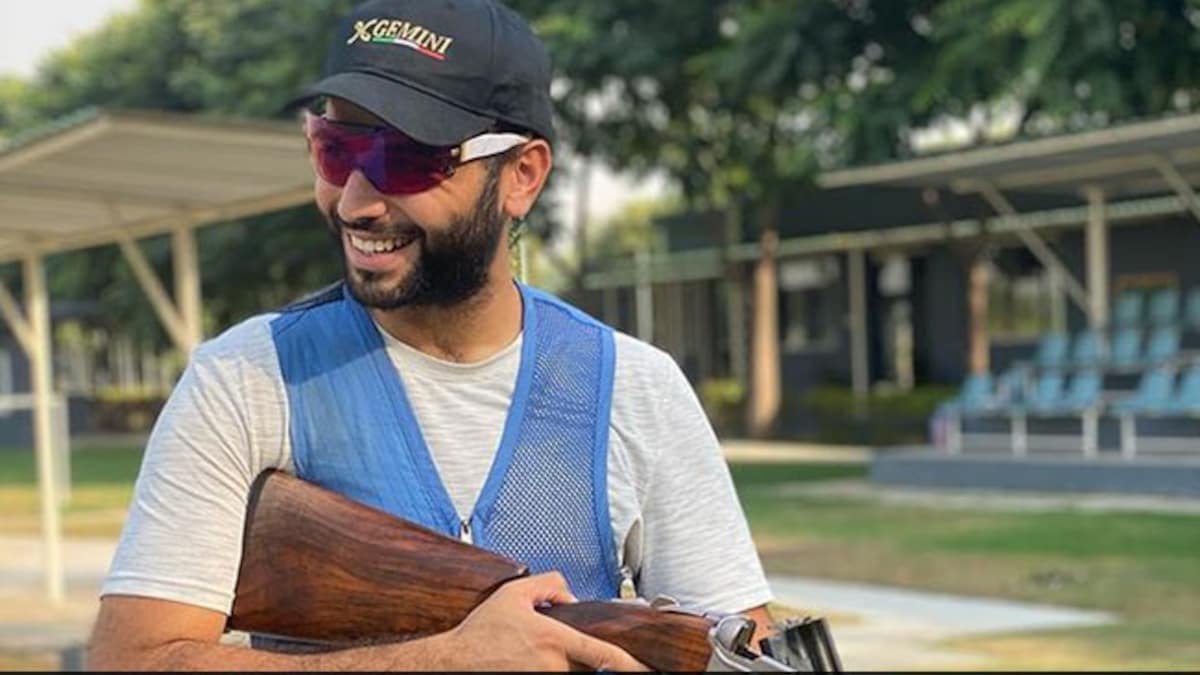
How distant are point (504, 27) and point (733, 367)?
3544 cm

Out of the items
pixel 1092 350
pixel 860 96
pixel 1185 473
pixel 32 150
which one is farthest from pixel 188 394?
pixel 860 96

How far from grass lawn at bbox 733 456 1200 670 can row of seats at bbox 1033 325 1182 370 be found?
10.7 ft

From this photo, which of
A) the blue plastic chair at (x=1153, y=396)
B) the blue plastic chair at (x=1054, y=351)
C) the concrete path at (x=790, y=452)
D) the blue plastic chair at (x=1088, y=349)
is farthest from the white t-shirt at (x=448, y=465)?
the concrete path at (x=790, y=452)

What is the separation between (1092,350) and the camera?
20047 mm

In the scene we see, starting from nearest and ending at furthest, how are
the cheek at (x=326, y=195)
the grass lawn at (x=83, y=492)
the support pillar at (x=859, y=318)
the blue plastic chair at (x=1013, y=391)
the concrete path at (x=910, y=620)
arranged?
the cheek at (x=326, y=195), the concrete path at (x=910, y=620), the grass lawn at (x=83, y=492), the blue plastic chair at (x=1013, y=391), the support pillar at (x=859, y=318)

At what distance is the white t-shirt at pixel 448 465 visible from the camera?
1.77 m

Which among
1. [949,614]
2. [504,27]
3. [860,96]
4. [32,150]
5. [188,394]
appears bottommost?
[949,614]

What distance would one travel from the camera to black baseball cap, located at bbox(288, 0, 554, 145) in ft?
6.12

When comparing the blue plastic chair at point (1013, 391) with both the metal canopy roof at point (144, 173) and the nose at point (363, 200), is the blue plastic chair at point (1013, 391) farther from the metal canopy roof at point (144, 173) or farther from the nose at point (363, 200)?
the nose at point (363, 200)

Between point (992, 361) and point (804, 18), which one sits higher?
point (804, 18)

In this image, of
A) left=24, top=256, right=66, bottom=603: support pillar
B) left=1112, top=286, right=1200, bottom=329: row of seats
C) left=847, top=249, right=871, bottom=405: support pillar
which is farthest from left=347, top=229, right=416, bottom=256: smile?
left=847, top=249, right=871, bottom=405: support pillar

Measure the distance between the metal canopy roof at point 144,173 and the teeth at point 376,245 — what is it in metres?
6.23

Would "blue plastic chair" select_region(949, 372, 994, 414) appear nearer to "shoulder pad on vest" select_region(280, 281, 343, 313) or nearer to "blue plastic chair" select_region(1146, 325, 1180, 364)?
"blue plastic chair" select_region(1146, 325, 1180, 364)

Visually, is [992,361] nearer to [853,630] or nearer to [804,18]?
[804,18]
